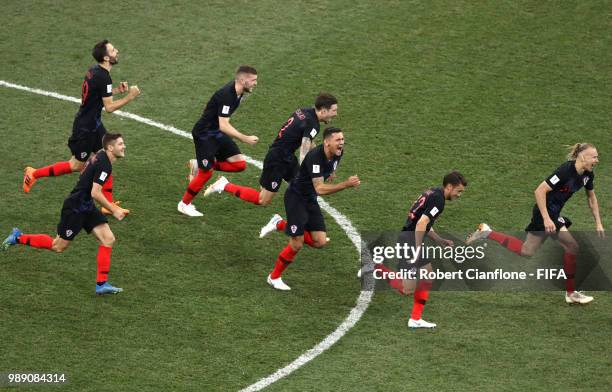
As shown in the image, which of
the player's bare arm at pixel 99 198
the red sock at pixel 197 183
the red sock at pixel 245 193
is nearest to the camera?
the player's bare arm at pixel 99 198

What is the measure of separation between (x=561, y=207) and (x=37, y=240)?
6820 millimetres

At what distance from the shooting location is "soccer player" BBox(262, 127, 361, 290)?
13.7 m

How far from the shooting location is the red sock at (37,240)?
552 inches

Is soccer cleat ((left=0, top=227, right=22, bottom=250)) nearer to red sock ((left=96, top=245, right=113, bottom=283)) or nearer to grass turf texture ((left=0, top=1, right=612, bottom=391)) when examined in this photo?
grass turf texture ((left=0, top=1, right=612, bottom=391))

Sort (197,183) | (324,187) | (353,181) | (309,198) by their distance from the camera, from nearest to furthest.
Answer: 1. (353,181)
2. (324,187)
3. (309,198)
4. (197,183)

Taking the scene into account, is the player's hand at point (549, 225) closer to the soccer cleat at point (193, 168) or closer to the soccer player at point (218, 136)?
the soccer player at point (218, 136)

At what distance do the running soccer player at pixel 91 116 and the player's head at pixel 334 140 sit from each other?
331cm

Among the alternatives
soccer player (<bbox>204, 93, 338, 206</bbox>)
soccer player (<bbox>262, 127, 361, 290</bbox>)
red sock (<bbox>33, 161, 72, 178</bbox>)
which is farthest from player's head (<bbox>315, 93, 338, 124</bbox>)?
red sock (<bbox>33, 161, 72, 178</bbox>)

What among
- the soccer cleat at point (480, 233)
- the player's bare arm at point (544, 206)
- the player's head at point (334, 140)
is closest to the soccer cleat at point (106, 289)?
the player's head at point (334, 140)

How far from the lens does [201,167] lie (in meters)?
16.0

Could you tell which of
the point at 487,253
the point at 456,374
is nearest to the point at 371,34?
the point at 487,253

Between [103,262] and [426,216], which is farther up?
[426,216]

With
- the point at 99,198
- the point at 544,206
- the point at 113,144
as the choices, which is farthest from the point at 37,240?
the point at 544,206

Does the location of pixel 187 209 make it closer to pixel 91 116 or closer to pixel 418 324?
pixel 91 116
